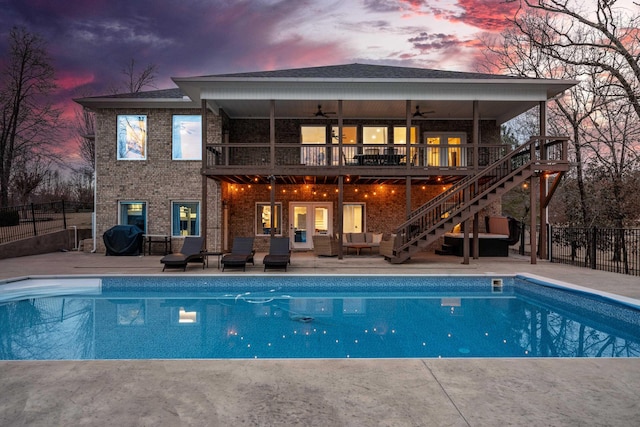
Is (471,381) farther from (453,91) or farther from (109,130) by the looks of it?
(109,130)

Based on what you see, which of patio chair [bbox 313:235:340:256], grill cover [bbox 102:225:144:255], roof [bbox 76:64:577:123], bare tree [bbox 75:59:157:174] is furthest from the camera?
bare tree [bbox 75:59:157:174]

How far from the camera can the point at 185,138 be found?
47.2 ft

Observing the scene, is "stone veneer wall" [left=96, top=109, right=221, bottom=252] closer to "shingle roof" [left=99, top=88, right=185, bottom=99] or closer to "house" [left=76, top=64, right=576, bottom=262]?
"house" [left=76, top=64, right=576, bottom=262]

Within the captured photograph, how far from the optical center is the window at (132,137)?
14383 millimetres

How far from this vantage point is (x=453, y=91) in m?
12.3

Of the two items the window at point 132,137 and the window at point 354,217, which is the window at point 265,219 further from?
the window at point 132,137

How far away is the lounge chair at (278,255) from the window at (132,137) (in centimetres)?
673

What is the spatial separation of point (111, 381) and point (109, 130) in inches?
527

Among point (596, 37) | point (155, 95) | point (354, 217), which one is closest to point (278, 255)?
point (354, 217)

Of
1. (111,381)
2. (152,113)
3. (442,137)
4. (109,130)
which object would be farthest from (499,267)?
(109,130)

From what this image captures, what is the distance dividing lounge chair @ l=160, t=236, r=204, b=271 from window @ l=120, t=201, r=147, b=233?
165 inches

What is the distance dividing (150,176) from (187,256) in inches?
213

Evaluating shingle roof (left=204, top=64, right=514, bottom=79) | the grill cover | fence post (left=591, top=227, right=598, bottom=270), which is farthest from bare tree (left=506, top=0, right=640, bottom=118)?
the grill cover

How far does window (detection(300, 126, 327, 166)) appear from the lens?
15.3 meters
